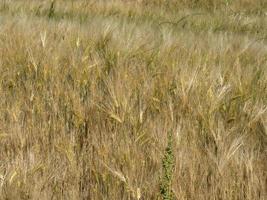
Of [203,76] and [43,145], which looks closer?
[43,145]

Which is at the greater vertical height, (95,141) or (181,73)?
(181,73)

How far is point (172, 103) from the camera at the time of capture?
2.08 metres

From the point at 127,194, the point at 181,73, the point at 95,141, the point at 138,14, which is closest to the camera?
the point at 127,194

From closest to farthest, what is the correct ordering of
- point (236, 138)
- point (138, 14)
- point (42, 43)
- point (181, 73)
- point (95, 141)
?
1. point (236, 138)
2. point (95, 141)
3. point (181, 73)
4. point (42, 43)
5. point (138, 14)

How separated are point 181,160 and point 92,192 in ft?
1.13

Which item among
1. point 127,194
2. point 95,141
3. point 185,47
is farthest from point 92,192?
point 185,47

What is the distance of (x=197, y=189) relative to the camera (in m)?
1.56

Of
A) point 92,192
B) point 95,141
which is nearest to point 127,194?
point 92,192

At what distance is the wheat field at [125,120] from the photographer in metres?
1.58

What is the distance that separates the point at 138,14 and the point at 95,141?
14.1ft

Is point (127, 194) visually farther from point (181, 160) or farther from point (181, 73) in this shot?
point (181, 73)

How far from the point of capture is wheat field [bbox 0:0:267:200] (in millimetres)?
1578

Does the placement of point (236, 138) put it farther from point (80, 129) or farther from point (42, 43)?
point (42, 43)

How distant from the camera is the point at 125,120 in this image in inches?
75.7
